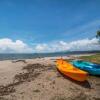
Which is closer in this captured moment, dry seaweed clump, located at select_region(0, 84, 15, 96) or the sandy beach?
the sandy beach

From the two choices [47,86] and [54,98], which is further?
[47,86]

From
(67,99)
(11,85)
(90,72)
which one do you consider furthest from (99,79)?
(11,85)

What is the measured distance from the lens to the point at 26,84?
57.6 feet

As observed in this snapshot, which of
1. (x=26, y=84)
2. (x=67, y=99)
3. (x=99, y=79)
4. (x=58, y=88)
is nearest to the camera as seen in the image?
(x=67, y=99)

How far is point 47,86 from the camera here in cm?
1670

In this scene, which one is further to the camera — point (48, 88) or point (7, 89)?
point (7, 89)

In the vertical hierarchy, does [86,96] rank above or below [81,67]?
below

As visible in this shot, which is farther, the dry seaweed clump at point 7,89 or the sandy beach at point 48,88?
the dry seaweed clump at point 7,89

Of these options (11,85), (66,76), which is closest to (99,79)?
(66,76)

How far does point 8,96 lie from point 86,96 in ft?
18.4

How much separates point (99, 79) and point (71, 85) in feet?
13.2

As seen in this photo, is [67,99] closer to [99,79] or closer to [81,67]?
[99,79]

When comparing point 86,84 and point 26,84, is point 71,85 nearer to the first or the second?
point 86,84

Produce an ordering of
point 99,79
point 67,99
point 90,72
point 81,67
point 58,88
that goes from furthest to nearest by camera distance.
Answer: point 81,67 < point 90,72 < point 99,79 < point 58,88 < point 67,99
